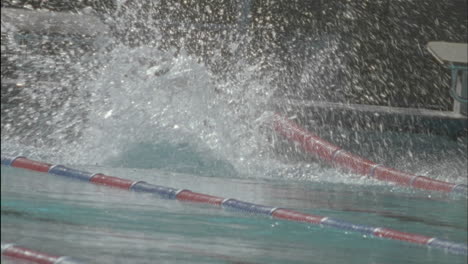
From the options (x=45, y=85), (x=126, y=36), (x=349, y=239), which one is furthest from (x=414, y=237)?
(x=126, y=36)

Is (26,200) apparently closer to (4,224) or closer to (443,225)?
(4,224)

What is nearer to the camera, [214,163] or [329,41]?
[214,163]

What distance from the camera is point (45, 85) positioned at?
13758mm

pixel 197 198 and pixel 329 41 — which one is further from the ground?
pixel 329 41

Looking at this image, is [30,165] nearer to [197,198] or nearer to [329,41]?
[197,198]

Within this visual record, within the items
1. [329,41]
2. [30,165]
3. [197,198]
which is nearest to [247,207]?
[197,198]

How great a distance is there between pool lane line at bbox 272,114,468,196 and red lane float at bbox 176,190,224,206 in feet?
7.25

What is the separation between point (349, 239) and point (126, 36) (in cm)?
1072

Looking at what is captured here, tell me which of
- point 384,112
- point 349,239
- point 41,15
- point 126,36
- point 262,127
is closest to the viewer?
point 349,239

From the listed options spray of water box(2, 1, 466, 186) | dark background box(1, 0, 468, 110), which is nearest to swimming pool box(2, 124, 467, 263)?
spray of water box(2, 1, 466, 186)

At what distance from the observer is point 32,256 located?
11.8 ft

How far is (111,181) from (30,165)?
2.39 feet

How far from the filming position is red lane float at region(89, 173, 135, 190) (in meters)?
6.46

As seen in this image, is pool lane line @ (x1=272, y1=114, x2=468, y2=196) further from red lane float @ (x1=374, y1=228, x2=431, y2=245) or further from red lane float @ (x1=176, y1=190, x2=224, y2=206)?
red lane float @ (x1=374, y1=228, x2=431, y2=245)
